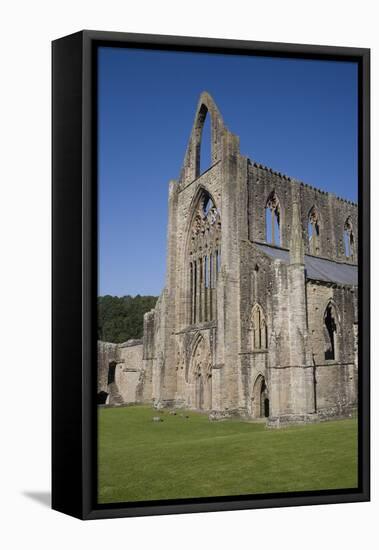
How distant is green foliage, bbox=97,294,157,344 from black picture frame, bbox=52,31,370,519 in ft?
1.64

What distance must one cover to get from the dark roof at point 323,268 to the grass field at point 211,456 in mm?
3044

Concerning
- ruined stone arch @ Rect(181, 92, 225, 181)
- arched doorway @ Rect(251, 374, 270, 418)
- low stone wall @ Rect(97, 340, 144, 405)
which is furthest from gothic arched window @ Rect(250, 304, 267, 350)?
ruined stone arch @ Rect(181, 92, 225, 181)

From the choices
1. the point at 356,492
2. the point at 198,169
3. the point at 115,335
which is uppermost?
A: the point at 198,169

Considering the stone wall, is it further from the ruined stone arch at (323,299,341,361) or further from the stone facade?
the ruined stone arch at (323,299,341,361)

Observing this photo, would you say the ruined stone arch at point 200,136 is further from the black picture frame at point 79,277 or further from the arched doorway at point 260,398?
the arched doorway at point 260,398

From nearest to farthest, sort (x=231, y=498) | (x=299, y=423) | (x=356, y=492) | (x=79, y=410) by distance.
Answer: (x=79, y=410) → (x=231, y=498) → (x=356, y=492) → (x=299, y=423)

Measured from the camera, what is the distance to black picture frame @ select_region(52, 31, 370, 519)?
13.1 m

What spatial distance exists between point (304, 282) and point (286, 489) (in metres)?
5.75

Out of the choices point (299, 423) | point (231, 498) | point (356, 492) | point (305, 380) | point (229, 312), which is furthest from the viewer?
point (229, 312)

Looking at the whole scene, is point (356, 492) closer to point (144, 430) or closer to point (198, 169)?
point (144, 430)

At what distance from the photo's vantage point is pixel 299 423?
16.2 metres

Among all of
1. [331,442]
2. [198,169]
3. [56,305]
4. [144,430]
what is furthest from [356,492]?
[198,169]

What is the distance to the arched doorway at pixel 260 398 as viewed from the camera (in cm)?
1709

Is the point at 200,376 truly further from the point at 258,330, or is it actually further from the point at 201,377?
the point at 258,330
